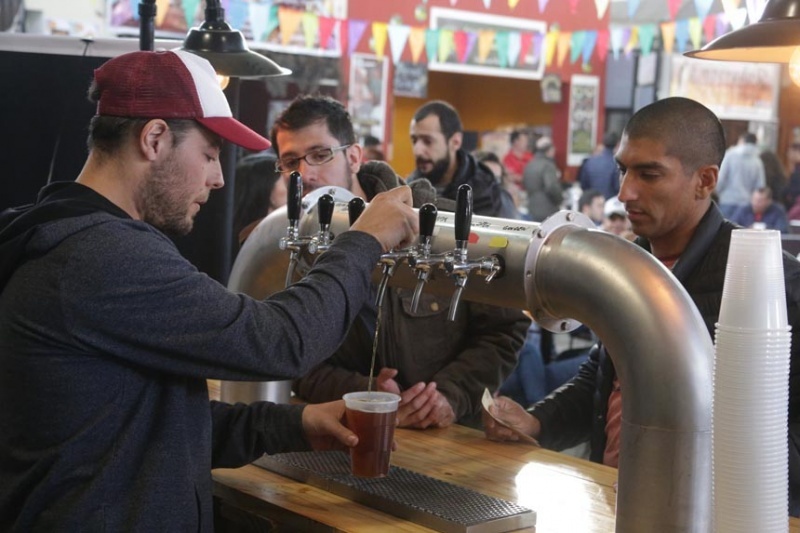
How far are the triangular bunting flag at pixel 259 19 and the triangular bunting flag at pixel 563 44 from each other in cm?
563

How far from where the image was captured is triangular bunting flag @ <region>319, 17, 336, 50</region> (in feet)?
35.2

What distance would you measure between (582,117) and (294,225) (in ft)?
45.4

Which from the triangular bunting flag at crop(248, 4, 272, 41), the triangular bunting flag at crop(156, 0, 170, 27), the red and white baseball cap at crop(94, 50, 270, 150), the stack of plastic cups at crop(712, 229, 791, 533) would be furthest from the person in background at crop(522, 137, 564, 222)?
the stack of plastic cups at crop(712, 229, 791, 533)

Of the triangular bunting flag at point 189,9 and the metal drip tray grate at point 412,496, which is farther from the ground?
the triangular bunting flag at point 189,9

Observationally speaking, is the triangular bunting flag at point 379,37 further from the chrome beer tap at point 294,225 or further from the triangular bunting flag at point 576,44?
the chrome beer tap at point 294,225

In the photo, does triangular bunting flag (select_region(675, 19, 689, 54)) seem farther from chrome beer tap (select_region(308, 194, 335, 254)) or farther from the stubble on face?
the stubble on face

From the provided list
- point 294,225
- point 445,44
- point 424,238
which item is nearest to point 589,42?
point 445,44

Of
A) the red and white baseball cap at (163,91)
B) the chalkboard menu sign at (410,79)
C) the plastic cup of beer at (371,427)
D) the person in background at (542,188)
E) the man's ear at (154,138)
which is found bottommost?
the person in background at (542,188)

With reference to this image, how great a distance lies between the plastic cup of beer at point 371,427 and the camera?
1.75m

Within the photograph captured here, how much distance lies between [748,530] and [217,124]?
998mm

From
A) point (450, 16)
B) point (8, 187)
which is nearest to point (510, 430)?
point (8, 187)

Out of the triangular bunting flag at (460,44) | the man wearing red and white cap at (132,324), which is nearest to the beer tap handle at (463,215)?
the man wearing red and white cap at (132,324)

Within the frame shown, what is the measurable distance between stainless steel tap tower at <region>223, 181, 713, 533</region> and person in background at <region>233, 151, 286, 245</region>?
8.53ft

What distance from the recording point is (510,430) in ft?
7.39
